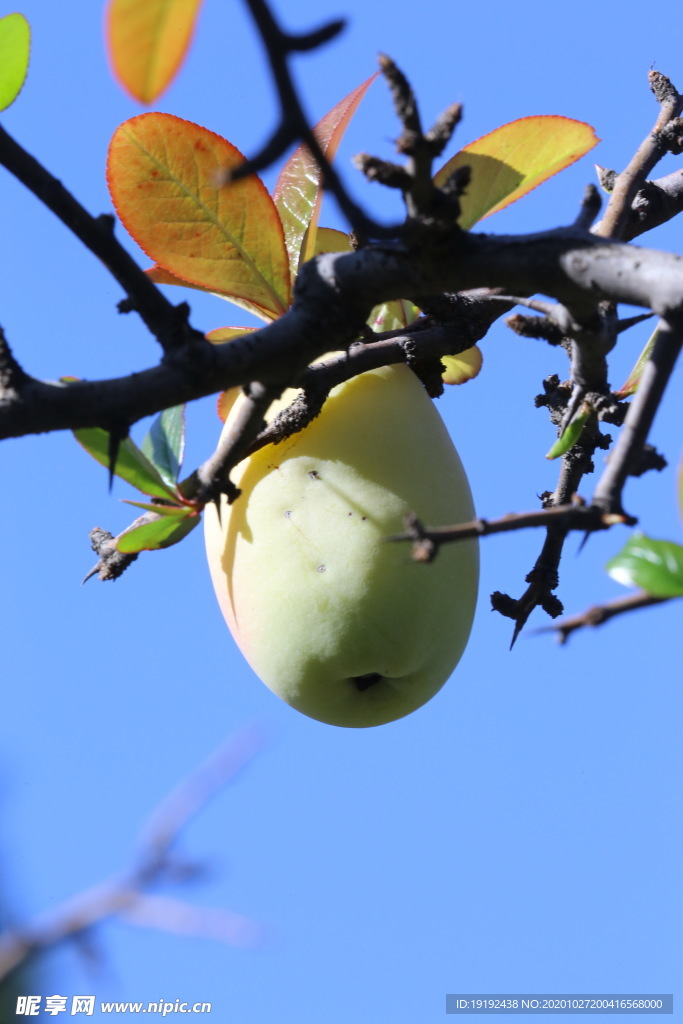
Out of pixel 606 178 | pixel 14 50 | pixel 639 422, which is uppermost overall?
pixel 606 178

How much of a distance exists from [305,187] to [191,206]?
18 cm

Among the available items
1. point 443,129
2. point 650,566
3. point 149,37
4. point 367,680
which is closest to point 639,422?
point 650,566

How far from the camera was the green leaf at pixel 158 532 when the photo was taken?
3.34 feet

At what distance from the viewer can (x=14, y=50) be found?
0.94 meters

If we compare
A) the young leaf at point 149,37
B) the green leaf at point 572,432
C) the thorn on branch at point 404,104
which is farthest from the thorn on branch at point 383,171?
the green leaf at point 572,432

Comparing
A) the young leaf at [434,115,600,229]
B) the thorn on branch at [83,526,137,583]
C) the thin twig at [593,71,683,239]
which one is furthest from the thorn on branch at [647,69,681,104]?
the thorn on branch at [83,526,137,583]

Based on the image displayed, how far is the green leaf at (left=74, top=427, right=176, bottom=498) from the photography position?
953mm

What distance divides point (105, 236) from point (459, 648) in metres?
0.63

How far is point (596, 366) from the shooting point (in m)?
0.82

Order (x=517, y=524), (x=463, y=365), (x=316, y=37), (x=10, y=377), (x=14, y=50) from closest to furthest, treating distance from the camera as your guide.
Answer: (x=316, y=37) < (x=517, y=524) < (x=10, y=377) < (x=14, y=50) < (x=463, y=365)

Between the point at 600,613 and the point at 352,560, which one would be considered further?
the point at 352,560

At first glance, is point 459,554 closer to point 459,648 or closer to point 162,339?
point 459,648

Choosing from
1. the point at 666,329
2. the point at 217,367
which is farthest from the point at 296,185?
the point at 666,329

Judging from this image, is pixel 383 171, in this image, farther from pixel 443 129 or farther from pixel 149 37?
pixel 149 37
